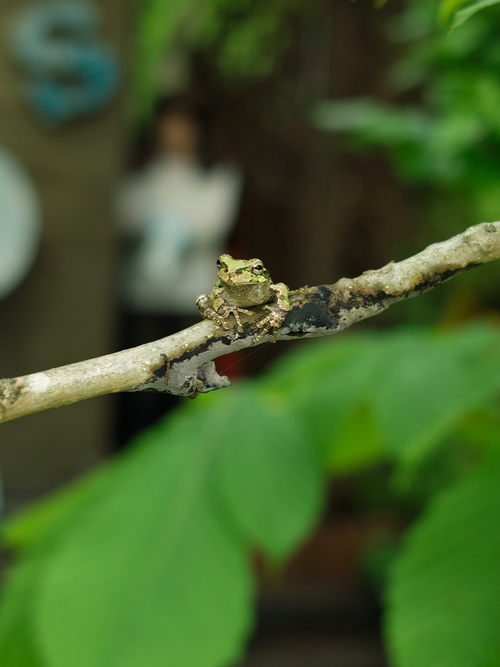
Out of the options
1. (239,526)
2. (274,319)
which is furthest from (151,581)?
(274,319)

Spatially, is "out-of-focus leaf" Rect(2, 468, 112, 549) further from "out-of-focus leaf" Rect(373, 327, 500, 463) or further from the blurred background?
the blurred background

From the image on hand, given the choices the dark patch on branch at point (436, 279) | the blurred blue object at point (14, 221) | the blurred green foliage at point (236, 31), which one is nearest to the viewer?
the dark patch on branch at point (436, 279)

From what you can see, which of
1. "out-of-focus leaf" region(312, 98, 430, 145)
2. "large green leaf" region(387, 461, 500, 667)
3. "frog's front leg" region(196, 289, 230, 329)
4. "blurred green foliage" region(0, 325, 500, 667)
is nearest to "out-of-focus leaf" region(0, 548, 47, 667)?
"blurred green foliage" region(0, 325, 500, 667)

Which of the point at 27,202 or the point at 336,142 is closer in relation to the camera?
the point at 27,202

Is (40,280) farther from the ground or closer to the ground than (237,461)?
farther from the ground

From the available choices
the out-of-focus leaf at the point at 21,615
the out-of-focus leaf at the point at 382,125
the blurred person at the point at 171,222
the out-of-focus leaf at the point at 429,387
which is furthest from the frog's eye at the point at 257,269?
the blurred person at the point at 171,222

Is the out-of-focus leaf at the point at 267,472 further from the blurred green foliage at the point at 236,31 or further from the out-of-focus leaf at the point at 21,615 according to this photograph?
the blurred green foliage at the point at 236,31

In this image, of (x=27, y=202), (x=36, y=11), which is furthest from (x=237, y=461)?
(x=36, y=11)

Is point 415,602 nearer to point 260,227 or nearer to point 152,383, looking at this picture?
point 152,383
